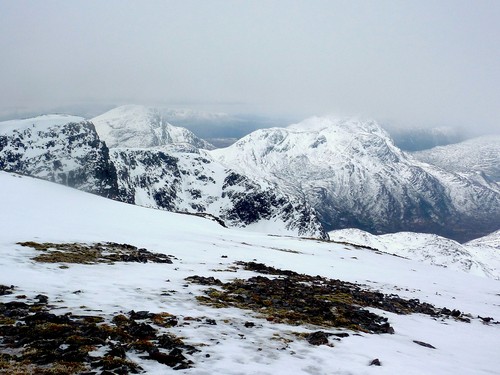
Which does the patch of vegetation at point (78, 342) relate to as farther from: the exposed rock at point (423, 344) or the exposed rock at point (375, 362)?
the exposed rock at point (423, 344)

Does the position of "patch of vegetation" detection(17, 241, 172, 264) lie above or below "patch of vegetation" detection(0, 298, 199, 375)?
below

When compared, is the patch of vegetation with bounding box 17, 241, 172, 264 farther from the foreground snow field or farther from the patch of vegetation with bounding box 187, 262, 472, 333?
the patch of vegetation with bounding box 187, 262, 472, 333

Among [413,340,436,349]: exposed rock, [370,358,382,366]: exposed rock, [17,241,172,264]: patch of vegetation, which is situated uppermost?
[370,358,382,366]: exposed rock

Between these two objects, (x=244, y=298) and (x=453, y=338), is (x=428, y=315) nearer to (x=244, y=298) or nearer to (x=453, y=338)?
(x=453, y=338)

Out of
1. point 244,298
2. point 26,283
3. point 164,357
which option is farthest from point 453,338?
point 26,283

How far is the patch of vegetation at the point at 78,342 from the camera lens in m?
8.93

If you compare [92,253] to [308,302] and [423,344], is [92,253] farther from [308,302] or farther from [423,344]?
[423,344]

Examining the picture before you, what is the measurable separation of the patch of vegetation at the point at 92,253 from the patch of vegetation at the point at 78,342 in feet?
31.8

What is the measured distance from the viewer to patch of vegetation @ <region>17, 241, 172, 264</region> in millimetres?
22528

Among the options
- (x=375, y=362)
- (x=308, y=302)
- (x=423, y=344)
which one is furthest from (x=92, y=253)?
(x=423, y=344)

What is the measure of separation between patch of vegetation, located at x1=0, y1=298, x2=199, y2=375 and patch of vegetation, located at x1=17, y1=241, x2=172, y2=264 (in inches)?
381

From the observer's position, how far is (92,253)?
84.9 feet

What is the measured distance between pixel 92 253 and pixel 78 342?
17.0 m

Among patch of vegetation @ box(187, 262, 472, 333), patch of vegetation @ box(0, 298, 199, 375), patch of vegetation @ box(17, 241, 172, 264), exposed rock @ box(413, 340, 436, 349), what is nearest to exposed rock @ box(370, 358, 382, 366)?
patch of vegetation @ box(187, 262, 472, 333)
